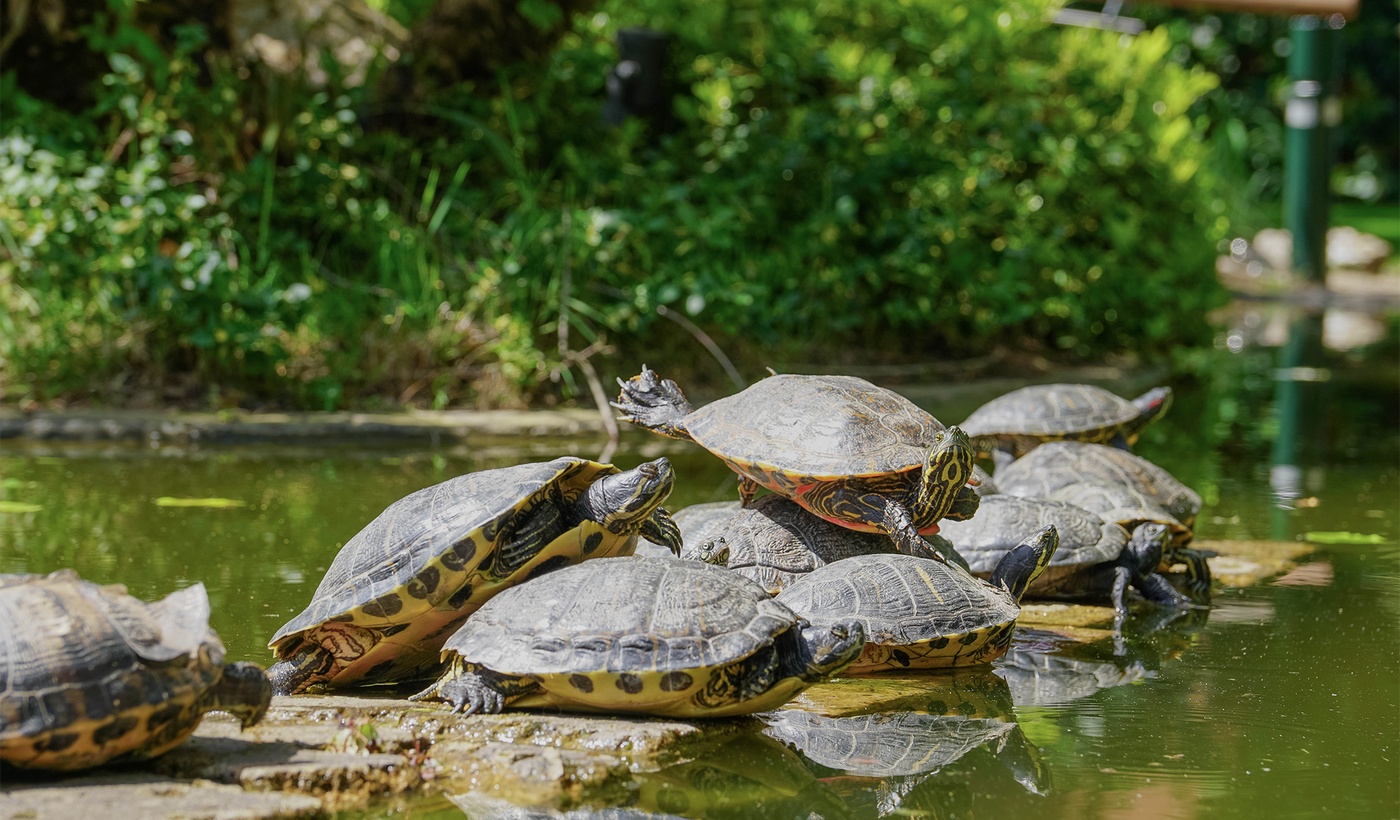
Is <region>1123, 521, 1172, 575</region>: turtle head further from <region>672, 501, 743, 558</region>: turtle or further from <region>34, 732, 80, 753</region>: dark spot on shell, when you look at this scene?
<region>34, 732, 80, 753</region>: dark spot on shell

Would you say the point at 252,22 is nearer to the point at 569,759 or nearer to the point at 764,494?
the point at 764,494

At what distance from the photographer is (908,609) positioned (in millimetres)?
3248

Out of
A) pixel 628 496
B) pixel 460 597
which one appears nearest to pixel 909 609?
pixel 628 496

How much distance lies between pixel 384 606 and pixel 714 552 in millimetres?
1126

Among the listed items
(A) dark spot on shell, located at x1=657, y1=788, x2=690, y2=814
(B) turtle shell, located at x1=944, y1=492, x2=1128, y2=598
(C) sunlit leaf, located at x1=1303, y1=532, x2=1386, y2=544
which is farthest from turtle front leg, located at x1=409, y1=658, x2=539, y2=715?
(C) sunlit leaf, located at x1=1303, y1=532, x2=1386, y2=544

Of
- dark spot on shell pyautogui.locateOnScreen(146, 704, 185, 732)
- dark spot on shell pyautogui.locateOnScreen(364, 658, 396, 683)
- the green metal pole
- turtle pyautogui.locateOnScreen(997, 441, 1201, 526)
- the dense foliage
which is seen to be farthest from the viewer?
the green metal pole

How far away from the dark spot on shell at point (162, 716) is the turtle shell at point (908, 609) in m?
1.53

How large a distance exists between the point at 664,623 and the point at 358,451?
388cm

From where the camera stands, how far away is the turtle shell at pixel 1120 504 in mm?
4336

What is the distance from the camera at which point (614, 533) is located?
3154 mm

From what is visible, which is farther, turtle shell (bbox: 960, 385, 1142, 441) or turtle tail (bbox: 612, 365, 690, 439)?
turtle shell (bbox: 960, 385, 1142, 441)

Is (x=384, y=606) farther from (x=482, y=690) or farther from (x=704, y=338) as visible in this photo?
(x=704, y=338)

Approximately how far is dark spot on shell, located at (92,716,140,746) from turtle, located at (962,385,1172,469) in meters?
3.96

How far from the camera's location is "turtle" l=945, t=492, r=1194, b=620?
13.3 ft
